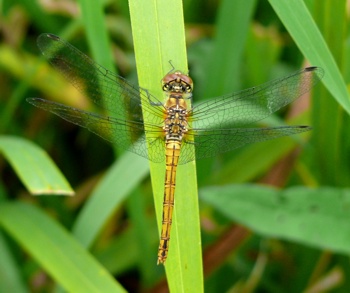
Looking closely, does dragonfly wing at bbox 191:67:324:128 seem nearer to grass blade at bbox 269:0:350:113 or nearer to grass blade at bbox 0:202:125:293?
grass blade at bbox 269:0:350:113

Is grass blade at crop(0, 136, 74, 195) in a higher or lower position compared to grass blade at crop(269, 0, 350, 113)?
lower

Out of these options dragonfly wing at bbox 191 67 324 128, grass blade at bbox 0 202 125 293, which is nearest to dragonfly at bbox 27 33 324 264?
dragonfly wing at bbox 191 67 324 128

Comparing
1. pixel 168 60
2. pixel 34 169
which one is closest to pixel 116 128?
pixel 34 169

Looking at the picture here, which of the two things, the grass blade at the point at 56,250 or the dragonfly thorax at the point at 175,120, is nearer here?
the grass blade at the point at 56,250

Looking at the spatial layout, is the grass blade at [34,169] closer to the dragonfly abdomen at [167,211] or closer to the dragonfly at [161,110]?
the dragonfly at [161,110]

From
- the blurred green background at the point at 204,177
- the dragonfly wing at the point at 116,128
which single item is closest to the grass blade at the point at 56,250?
the blurred green background at the point at 204,177

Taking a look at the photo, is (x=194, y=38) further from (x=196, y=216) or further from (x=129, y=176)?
(x=196, y=216)

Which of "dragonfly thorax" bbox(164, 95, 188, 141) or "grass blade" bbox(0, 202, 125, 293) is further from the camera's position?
"dragonfly thorax" bbox(164, 95, 188, 141)
